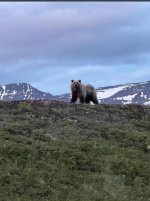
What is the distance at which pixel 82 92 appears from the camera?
28.5m

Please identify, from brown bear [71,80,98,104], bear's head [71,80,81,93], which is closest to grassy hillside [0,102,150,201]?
bear's head [71,80,81,93]

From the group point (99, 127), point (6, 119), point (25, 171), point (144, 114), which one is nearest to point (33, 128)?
point (6, 119)

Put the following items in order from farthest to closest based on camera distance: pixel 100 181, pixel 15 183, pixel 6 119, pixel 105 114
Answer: pixel 105 114 < pixel 6 119 < pixel 100 181 < pixel 15 183

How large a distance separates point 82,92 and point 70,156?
13826 millimetres

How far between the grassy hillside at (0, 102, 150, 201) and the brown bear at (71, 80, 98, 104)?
317 inches

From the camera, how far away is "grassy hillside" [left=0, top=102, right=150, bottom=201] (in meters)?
13.0

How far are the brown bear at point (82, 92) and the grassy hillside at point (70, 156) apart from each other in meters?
8.06

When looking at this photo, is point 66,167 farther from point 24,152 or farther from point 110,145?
point 110,145

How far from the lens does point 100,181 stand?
13.8 metres

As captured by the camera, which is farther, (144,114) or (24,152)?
(144,114)

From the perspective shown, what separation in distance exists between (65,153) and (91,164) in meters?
0.79

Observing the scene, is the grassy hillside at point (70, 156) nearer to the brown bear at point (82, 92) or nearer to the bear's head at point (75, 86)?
the bear's head at point (75, 86)

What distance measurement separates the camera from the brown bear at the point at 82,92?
28.3 m

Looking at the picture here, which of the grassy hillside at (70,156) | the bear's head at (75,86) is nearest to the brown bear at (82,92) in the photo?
the bear's head at (75,86)
